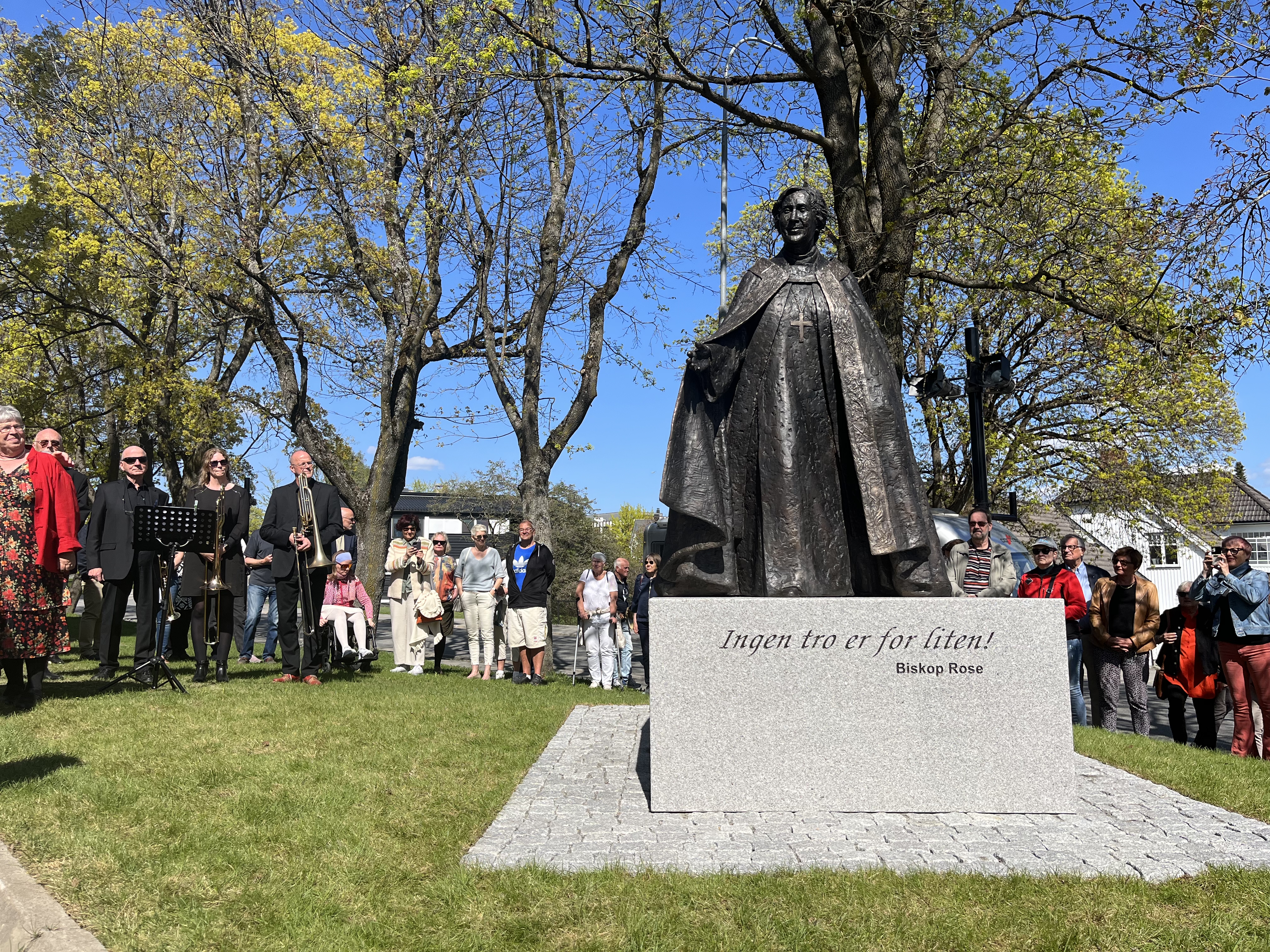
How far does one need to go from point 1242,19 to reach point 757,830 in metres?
9.52

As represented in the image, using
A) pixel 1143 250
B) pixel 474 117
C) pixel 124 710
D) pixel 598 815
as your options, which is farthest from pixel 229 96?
pixel 598 815

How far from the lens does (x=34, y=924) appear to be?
3.29 m

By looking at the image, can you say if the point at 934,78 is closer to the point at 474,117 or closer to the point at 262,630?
the point at 474,117

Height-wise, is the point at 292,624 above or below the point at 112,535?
below

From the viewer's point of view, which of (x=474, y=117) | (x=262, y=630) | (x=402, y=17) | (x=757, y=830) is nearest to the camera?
(x=757, y=830)

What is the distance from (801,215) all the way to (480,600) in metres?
7.05

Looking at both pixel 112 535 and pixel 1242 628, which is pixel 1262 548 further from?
pixel 112 535

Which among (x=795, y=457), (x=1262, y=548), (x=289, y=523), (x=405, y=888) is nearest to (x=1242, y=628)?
(x=795, y=457)

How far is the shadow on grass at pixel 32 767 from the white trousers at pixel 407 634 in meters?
6.00

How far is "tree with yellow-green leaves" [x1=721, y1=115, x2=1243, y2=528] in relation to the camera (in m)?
11.5

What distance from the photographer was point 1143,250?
31.2 ft

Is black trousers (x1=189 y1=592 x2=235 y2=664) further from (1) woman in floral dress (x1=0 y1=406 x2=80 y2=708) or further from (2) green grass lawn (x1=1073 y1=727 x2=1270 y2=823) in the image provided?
(2) green grass lawn (x1=1073 y1=727 x2=1270 y2=823)

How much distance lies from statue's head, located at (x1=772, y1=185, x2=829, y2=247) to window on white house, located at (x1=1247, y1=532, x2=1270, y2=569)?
149 ft

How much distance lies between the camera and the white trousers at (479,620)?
455 inches
